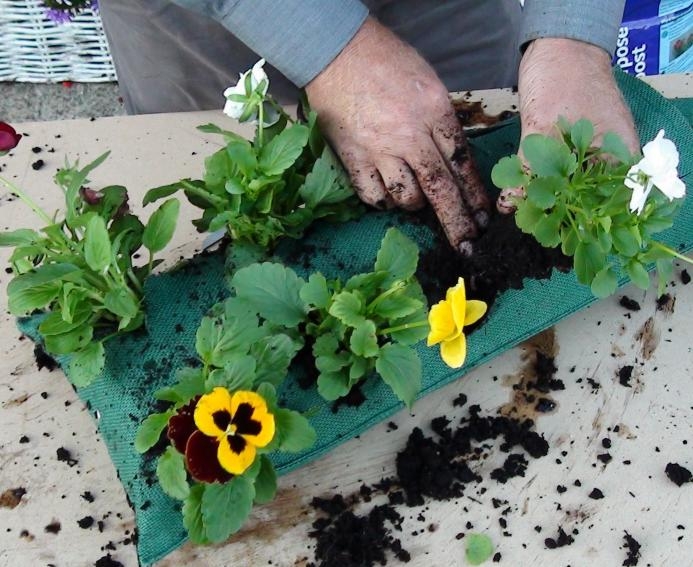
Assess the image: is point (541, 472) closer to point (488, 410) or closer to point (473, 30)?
point (488, 410)

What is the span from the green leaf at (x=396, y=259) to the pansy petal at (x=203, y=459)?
0.81 ft

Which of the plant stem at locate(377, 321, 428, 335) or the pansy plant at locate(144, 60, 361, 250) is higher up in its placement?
the pansy plant at locate(144, 60, 361, 250)

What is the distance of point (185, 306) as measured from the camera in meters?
0.97

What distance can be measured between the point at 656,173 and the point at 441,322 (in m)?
0.23

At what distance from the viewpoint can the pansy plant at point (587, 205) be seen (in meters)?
0.83

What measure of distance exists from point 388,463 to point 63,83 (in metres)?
1.68

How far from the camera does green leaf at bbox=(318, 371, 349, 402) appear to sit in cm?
84

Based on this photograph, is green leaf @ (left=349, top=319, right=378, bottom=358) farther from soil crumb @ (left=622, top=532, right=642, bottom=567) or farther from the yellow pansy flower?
soil crumb @ (left=622, top=532, right=642, bottom=567)

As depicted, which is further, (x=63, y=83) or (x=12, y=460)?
(x=63, y=83)

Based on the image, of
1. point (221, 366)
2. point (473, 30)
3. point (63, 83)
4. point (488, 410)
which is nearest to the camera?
point (221, 366)

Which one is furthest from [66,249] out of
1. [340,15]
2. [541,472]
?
[541,472]

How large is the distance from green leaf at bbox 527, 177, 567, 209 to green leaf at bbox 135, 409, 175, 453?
417 mm

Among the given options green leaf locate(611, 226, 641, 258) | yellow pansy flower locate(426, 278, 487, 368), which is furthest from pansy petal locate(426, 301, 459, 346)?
green leaf locate(611, 226, 641, 258)

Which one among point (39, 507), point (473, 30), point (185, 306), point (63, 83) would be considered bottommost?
point (63, 83)
